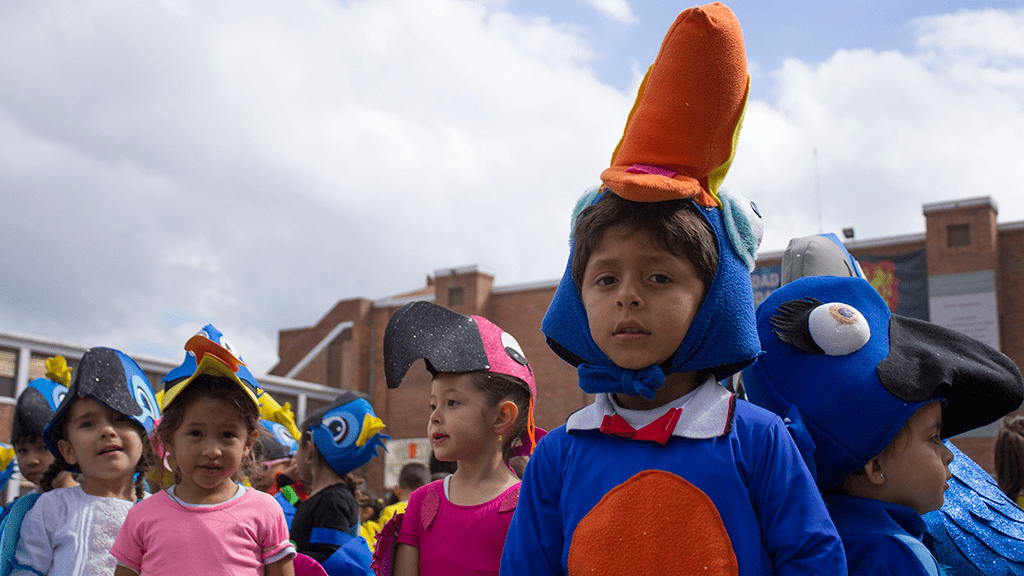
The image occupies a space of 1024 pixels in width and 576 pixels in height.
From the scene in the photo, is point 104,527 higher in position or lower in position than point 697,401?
lower

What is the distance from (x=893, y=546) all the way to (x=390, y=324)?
5.57ft

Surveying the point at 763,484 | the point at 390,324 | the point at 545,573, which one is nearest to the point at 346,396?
the point at 390,324

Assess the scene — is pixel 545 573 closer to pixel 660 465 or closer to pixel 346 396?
pixel 660 465

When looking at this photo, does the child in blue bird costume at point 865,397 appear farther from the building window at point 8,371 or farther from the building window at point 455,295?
the building window at point 455,295

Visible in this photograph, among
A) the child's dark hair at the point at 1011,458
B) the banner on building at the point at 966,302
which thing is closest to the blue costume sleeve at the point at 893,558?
the child's dark hair at the point at 1011,458

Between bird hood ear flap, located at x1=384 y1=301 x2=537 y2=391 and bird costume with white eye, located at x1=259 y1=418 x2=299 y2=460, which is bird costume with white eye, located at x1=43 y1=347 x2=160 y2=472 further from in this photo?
bird costume with white eye, located at x1=259 y1=418 x2=299 y2=460

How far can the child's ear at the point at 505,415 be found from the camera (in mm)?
2756

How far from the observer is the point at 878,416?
1.88 m

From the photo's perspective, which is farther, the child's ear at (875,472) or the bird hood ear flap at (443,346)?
the bird hood ear flap at (443,346)

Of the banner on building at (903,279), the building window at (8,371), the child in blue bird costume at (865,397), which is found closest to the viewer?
the child in blue bird costume at (865,397)

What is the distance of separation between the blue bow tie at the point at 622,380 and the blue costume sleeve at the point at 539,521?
6.5 inches

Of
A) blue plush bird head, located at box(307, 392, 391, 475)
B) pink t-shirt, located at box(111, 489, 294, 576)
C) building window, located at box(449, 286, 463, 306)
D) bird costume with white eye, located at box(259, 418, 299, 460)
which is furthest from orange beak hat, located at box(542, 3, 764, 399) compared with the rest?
building window, located at box(449, 286, 463, 306)

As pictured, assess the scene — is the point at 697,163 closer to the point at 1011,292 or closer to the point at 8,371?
the point at 8,371

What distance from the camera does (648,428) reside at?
5.54ft
